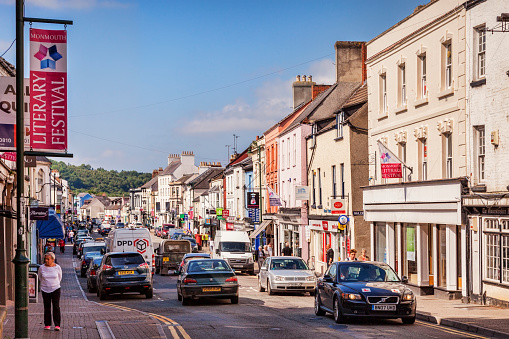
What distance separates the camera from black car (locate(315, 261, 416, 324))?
16.8 meters

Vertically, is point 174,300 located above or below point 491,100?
below

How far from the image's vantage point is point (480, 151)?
22656mm

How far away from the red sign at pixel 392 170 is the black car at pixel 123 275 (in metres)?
9.84

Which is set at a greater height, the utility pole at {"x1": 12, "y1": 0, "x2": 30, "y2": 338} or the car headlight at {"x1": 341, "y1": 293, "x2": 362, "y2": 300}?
the utility pole at {"x1": 12, "y1": 0, "x2": 30, "y2": 338}

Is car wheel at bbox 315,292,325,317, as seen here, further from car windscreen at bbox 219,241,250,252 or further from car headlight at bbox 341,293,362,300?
car windscreen at bbox 219,241,250,252

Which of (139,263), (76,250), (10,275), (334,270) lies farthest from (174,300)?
(76,250)

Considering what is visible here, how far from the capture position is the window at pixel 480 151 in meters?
22.5

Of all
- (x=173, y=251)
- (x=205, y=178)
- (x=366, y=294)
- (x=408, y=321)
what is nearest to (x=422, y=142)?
(x=408, y=321)

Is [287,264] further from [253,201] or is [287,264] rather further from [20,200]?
[253,201]

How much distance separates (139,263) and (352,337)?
13485 millimetres

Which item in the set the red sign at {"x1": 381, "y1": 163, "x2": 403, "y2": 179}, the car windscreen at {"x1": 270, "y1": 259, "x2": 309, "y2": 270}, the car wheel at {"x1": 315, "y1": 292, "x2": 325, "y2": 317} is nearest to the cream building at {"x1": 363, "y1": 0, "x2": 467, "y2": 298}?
the red sign at {"x1": 381, "y1": 163, "x2": 403, "y2": 179}

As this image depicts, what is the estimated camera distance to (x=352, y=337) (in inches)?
579

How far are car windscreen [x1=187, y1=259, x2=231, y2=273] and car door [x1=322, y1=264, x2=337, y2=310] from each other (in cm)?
591

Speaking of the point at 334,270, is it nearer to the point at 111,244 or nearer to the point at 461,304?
the point at 461,304
